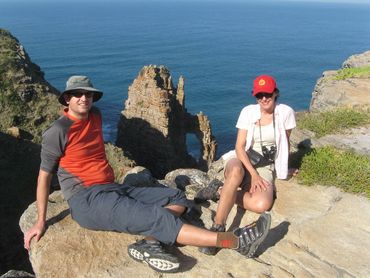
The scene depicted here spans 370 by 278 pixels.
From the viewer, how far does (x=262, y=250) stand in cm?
725

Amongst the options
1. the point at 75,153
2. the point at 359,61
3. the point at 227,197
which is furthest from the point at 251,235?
the point at 359,61

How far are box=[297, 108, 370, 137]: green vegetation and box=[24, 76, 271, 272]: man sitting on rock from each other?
6102 mm

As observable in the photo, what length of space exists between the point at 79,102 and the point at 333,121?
8432mm

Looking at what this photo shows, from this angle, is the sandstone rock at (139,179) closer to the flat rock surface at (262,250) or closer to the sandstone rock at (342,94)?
the flat rock surface at (262,250)

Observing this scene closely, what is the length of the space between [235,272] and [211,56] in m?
116

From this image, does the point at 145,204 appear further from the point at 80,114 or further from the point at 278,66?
the point at 278,66

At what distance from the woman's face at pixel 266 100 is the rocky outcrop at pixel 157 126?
102 feet

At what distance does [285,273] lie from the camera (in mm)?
6688

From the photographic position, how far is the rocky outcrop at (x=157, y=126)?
39750 mm

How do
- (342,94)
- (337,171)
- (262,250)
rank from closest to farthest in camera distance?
(262,250) < (337,171) < (342,94)

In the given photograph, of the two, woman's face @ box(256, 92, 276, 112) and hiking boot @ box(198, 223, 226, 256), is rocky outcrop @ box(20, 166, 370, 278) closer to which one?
hiking boot @ box(198, 223, 226, 256)

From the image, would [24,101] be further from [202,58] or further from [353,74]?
[202,58]

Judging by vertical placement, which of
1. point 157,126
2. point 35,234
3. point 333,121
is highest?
point 333,121

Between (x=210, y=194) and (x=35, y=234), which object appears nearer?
(x=35, y=234)
